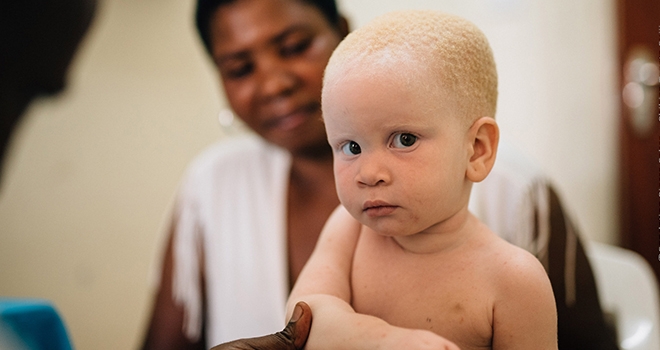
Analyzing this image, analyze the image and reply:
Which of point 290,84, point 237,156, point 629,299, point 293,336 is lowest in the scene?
point 629,299

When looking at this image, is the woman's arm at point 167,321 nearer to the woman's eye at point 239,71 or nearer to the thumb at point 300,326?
the woman's eye at point 239,71

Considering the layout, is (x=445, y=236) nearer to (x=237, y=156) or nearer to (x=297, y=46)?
(x=297, y=46)

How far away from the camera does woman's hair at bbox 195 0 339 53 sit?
0.83m

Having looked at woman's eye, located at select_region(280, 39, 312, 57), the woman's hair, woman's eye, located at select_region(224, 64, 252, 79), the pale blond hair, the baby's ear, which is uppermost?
the woman's hair

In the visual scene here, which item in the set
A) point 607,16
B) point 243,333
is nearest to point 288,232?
point 243,333

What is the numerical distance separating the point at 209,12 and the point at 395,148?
58cm

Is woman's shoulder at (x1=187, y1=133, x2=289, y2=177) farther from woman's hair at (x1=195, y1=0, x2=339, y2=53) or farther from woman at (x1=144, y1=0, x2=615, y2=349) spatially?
woman's hair at (x1=195, y1=0, x2=339, y2=53)

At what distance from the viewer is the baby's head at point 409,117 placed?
0.42 meters

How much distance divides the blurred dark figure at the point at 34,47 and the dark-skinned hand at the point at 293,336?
77 cm

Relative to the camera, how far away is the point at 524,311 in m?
0.44

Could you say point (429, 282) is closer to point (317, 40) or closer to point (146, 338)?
point (317, 40)

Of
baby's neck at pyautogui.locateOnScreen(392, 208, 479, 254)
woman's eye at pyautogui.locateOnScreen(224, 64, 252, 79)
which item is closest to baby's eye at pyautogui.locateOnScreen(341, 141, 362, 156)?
baby's neck at pyautogui.locateOnScreen(392, 208, 479, 254)

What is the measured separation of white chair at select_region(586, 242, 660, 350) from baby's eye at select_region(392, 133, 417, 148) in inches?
21.5

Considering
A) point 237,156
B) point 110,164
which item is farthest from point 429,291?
point 110,164
